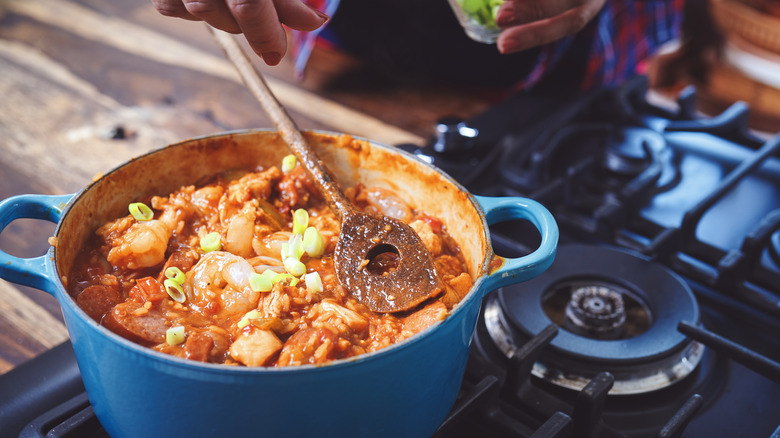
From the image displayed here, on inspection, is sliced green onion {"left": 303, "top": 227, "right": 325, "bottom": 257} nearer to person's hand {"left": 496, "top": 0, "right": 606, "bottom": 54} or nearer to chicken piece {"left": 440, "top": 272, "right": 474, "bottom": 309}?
chicken piece {"left": 440, "top": 272, "right": 474, "bottom": 309}

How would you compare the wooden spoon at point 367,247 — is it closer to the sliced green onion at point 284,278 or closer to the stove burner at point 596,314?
the sliced green onion at point 284,278

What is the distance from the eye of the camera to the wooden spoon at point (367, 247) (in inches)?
40.6

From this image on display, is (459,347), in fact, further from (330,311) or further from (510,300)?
(510,300)

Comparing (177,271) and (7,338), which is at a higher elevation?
(177,271)

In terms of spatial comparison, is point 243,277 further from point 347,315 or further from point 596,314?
point 596,314

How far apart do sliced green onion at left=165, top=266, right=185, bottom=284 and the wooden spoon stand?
251mm

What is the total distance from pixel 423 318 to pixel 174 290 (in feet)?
1.30

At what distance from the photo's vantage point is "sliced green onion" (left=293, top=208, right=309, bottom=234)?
117 centimetres

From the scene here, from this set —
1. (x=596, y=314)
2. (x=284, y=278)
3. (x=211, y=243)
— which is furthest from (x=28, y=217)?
(x=596, y=314)

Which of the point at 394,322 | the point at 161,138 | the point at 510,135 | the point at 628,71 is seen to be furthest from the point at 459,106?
the point at 394,322

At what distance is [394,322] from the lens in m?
1.02

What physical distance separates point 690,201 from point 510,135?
49 centimetres

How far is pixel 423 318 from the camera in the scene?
0.98 meters

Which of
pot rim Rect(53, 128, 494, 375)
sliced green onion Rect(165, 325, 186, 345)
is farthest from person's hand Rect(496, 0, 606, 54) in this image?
sliced green onion Rect(165, 325, 186, 345)
